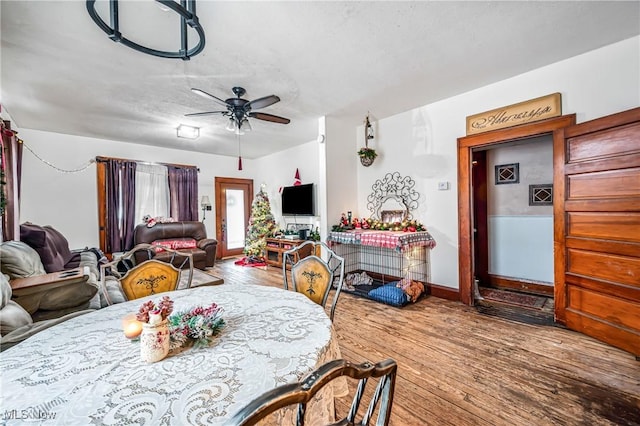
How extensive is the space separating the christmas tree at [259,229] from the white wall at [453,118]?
249 centimetres

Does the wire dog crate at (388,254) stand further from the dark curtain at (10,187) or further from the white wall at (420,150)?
the dark curtain at (10,187)

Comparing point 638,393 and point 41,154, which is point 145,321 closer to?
point 638,393

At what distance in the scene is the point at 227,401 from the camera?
2.53 ft

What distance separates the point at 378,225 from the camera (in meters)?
4.09

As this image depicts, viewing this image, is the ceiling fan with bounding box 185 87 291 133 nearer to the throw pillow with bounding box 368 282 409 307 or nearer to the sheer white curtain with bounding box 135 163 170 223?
the throw pillow with bounding box 368 282 409 307

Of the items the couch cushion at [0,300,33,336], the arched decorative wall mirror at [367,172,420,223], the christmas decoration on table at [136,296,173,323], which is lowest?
the couch cushion at [0,300,33,336]

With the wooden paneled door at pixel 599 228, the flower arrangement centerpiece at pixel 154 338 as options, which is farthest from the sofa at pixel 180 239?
the wooden paneled door at pixel 599 228

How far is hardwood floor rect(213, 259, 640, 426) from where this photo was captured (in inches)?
64.3

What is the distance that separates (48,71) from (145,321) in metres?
3.14

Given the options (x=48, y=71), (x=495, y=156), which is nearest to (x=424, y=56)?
(x=495, y=156)

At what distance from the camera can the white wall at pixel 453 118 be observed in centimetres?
244

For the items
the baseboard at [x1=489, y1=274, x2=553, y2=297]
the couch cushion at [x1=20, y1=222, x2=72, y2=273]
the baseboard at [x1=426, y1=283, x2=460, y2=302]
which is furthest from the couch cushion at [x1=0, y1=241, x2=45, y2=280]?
the baseboard at [x1=489, y1=274, x2=553, y2=297]

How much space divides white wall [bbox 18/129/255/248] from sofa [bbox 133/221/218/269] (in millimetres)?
856

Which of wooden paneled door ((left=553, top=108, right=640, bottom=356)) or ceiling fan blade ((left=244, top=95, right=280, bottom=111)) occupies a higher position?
ceiling fan blade ((left=244, top=95, right=280, bottom=111))
